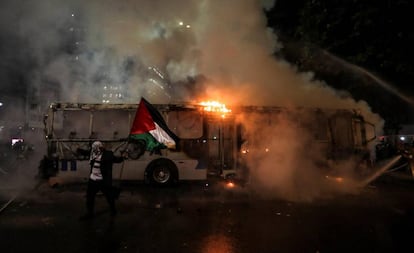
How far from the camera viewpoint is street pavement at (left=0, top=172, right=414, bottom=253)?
5148 millimetres

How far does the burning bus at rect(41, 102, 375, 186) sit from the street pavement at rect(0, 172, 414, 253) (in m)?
1.07

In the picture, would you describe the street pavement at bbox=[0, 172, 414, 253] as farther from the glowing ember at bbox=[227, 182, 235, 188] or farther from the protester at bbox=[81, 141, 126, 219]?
the glowing ember at bbox=[227, 182, 235, 188]

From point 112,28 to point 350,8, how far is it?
8.76 meters

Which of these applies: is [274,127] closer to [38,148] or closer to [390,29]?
[390,29]

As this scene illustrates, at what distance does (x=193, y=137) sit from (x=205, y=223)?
480cm

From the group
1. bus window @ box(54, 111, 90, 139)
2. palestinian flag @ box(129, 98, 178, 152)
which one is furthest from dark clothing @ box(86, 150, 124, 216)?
bus window @ box(54, 111, 90, 139)

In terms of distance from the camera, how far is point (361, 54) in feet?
36.0

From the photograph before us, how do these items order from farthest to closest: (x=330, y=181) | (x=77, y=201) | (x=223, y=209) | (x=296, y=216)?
1. (x=330, y=181)
2. (x=77, y=201)
3. (x=223, y=209)
4. (x=296, y=216)

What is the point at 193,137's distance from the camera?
1095 cm

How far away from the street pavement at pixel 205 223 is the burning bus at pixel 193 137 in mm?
1073

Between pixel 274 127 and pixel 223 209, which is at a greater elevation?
pixel 274 127

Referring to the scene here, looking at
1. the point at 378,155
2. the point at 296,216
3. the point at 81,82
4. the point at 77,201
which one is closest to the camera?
the point at 296,216

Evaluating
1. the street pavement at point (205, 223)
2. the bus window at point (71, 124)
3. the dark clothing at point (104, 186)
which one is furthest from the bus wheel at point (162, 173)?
the dark clothing at point (104, 186)

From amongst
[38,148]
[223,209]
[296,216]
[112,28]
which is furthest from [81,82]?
[296,216]
